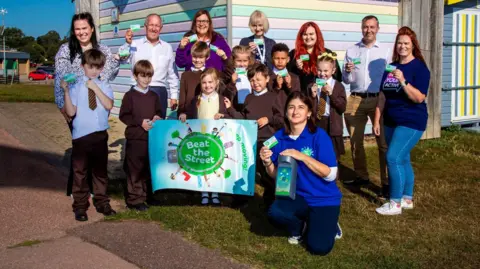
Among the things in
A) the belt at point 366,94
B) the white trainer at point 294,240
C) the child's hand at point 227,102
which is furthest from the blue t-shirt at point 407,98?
the white trainer at point 294,240

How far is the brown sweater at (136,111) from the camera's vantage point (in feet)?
18.4

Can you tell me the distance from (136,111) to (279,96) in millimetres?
1434

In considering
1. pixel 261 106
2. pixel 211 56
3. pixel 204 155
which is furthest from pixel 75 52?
pixel 261 106

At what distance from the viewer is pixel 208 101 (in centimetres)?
567

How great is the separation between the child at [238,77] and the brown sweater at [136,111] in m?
0.84

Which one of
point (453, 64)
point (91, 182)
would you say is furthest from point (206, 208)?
point (453, 64)

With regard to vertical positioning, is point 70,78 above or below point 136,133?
above

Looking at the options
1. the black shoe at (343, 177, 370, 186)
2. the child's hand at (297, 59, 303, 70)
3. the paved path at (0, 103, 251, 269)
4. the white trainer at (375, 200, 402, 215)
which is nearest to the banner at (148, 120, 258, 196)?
the paved path at (0, 103, 251, 269)

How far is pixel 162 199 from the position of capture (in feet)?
20.0

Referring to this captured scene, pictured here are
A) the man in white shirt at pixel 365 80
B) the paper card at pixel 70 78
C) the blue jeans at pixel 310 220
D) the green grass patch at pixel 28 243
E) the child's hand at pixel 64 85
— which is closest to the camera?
the blue jeans at pixel 310 220

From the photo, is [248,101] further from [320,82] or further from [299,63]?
[299,63]

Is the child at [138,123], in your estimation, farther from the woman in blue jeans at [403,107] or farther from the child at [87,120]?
the woman in blue jeans at [403,107]

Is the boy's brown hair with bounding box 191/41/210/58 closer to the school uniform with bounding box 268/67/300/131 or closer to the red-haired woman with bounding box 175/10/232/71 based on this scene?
the red-haired woman with bounding box 175/10/232/71

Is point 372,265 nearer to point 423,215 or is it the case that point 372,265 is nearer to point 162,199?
point 423,215
